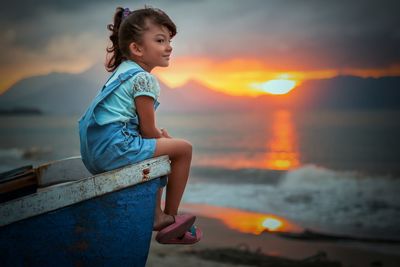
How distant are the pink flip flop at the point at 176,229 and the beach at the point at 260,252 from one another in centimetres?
420

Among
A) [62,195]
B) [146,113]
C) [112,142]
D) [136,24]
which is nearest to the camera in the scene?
[62,195]

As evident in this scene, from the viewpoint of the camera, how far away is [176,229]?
7.18ft

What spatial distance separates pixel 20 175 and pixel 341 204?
10596 mm

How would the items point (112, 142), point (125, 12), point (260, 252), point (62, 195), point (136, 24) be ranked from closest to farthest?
point (62, 195)
point (112, 142)
point (136, 24)
point (125, 12)
point (260, 252)

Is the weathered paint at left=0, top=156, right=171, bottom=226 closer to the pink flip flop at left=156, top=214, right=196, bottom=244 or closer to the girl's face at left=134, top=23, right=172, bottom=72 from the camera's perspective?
the pink flip flop at left=156, top=214, right=196, bottom=244

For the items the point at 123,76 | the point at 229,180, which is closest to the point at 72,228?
the point at 123,76

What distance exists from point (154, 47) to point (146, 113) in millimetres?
372

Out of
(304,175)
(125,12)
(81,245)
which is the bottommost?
(81,245)

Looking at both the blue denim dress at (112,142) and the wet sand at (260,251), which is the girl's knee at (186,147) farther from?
the wet sand at (260,251)

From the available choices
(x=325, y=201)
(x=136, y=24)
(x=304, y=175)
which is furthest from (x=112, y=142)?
(x=304, y=175)

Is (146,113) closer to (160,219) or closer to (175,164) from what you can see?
(175,164)

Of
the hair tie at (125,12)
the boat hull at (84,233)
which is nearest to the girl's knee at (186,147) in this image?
the boat hull at (84,233)

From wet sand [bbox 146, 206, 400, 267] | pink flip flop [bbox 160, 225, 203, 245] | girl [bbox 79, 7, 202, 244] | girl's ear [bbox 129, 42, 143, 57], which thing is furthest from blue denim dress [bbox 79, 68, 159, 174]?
wet sand [bbox 146, 206, 400, 267]

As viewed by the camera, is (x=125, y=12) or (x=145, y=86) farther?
(x=125, y=12)
